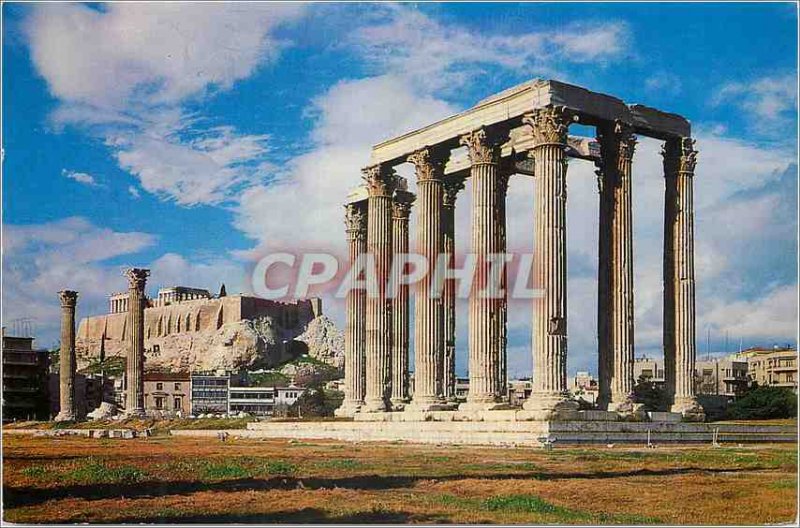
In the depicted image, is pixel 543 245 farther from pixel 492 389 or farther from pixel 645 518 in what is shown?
pixel 645 518

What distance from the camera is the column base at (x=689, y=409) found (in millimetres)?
49125

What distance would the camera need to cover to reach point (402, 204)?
213ft

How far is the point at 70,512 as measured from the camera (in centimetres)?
2403

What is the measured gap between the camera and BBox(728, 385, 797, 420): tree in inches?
2368

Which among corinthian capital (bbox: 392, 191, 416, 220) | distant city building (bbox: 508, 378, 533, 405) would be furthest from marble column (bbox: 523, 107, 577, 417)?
distant city building (bbox: 508, 378, 533, 405)

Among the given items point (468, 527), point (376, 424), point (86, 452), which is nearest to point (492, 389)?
point (376, 424)

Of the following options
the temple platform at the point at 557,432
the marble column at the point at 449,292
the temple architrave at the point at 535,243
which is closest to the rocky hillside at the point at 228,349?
the temple architrave at the point at 535,243

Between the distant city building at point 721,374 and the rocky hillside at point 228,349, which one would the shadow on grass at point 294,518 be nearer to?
the distant city building at point 721,374

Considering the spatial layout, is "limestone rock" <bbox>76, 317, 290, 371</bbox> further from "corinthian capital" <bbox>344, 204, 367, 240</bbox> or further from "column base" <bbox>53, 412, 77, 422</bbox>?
"corinthian capital" <bbox>344, 204, 367, 240</bbox>

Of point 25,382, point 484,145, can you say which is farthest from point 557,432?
point 25,382

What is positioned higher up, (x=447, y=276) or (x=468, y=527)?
(x=447, y=276)

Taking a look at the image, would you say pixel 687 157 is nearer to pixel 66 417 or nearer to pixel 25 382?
pixel 66 417

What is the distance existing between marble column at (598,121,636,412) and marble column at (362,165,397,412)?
14975 millimetres

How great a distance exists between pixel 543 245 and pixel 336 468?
1729 centimetres
